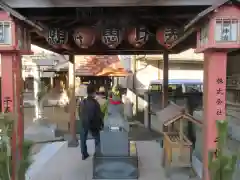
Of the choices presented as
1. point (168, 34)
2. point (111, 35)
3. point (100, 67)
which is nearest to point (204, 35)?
point (168, 34)

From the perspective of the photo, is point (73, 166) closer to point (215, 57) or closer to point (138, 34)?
point (138, 34)

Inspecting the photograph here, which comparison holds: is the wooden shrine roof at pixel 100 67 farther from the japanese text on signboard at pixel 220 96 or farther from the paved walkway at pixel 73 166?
the japanese text on signboard at pixel 220 96

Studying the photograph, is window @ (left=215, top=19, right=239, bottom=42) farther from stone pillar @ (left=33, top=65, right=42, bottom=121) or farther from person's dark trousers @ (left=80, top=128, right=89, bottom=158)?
stone pillar @ (left=33, top=65, right=42, bottom=121)

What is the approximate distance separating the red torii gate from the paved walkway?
223 cm

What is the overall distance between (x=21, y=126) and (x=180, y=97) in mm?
8362

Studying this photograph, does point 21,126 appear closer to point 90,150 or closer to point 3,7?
point 3,7

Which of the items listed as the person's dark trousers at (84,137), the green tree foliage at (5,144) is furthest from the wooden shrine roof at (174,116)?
the green tree foliage at (5,144)

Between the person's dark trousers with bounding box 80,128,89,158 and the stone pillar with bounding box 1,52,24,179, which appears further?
the person's dark trousers with bounding box 80,128,89,158

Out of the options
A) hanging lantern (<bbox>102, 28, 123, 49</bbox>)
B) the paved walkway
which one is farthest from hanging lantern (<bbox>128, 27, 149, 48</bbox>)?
the paved walkway

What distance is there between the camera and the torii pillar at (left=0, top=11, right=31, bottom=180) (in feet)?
14.6

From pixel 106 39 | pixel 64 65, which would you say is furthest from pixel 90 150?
pixel 64 65

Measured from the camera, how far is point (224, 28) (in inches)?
168

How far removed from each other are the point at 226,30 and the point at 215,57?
41 cm

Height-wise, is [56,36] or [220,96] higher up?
[56,36]
